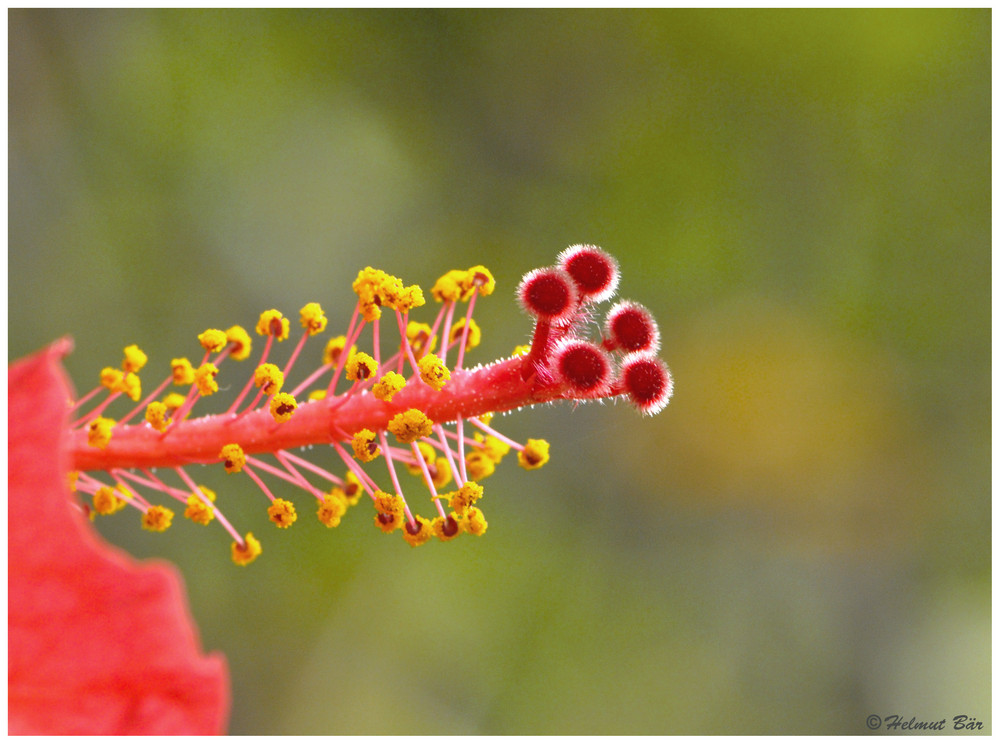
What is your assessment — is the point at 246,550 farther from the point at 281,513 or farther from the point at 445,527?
the point at 445,527

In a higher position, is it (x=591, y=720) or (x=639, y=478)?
(x=639, y=478)

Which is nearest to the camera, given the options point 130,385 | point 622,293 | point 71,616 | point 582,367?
point 71,616

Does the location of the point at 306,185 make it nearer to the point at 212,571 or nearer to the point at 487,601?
the point at 212,571

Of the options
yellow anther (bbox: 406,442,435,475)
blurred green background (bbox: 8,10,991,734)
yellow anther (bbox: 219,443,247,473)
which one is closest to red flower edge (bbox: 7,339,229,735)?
yellow anther (bbox: 219,443,247,473)

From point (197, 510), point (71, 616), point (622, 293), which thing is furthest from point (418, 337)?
point (622, 293)

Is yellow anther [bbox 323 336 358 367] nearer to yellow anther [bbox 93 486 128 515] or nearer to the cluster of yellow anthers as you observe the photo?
the cluster of yellow anthers

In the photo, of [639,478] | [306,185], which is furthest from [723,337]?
[306,185]
